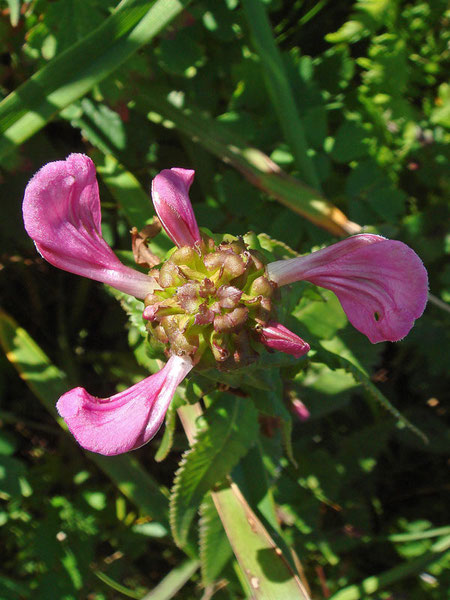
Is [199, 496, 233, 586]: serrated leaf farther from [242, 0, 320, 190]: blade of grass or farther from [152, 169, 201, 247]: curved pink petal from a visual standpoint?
[242, 0, 320, 190]: blade of grass

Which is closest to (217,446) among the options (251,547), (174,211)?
(251,547)

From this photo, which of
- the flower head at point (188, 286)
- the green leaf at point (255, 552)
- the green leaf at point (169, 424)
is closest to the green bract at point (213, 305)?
the flower head at point (188, 286)

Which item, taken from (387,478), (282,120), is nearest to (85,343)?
(282,120)

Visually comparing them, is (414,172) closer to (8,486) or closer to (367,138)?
(367,138)

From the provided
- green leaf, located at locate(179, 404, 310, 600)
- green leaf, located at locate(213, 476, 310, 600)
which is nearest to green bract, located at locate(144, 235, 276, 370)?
green leaf, located at locate(179, 404, 310, 600)

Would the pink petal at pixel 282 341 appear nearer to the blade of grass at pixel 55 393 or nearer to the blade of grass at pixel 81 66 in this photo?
the blade of grass at pixel 81 66

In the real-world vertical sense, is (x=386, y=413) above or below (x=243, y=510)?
below

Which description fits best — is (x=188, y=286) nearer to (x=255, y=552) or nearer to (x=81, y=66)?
(x=81, y=66)
